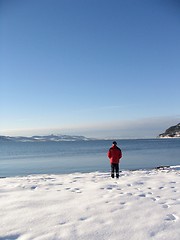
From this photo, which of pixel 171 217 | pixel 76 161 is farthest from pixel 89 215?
pixel 76 161

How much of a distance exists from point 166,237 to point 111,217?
5.29ft

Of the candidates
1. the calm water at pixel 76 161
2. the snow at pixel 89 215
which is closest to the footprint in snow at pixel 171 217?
the snow at pixel 89 215

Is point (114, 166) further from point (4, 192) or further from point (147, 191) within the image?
point (4, 192)

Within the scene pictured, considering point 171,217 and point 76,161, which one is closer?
point 171,217

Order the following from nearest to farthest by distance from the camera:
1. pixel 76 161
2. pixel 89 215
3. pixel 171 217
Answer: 1. pixel 171 217
2. pixel 89 215
3. pixel 76 161

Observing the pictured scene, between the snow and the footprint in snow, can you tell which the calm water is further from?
the footprint in snow

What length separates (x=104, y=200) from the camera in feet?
29.5

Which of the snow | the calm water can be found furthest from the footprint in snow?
the calm water

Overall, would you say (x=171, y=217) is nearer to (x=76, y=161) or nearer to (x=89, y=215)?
(x=89, y=215)

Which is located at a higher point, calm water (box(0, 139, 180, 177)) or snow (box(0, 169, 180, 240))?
snow (box(0, 169, 180, 240))

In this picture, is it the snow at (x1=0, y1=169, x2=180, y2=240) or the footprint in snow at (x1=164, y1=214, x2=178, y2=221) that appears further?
the footprint in snow at (x1=164, y1=214, x2=178, y2=221)

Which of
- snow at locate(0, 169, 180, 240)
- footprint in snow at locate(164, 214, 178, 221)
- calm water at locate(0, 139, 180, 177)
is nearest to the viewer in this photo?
snow at locate(0, 169, 180, 240)

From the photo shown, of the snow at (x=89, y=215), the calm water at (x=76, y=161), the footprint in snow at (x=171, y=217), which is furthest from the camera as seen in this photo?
the calm water at (x=76, y=161)

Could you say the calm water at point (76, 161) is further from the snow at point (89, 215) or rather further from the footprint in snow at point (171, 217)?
the footprint in snow at point (171, 217)
